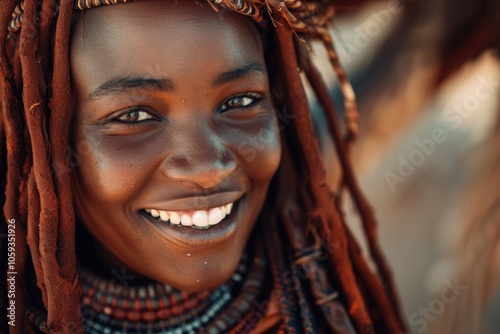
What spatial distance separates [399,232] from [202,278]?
1529 mm

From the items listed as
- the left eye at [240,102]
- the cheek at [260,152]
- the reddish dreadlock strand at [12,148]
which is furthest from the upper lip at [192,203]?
the reddish dreadlock strand at [12,148]

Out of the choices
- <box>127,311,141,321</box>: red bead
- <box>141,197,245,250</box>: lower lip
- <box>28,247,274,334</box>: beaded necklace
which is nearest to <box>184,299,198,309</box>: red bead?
<box>28,247,274,334</box>: beaded necklace

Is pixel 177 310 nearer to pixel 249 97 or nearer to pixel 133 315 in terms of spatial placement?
pixel 133 315

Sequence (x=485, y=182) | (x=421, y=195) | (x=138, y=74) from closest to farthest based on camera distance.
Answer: (x=138, y=74)
(x=485, y=182)
(x=421, y=195)

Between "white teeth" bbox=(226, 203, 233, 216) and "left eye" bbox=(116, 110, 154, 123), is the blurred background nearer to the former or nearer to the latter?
"white teeth" bbox=(226, 203, 233, 216)

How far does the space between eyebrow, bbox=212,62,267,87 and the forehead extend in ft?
0.06

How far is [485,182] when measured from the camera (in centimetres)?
256

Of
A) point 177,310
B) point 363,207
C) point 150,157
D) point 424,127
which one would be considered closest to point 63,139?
point 150,157

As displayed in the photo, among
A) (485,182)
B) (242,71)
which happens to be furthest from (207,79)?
(485,182)

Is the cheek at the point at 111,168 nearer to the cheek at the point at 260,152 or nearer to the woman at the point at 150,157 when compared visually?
the woman at the point at 150,157

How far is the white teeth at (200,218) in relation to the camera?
63.5 inches

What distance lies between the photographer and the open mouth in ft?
5.28

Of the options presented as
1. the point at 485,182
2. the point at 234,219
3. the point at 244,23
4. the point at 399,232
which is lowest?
the point at 399,232

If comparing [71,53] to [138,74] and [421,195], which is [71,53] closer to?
[138,74]
